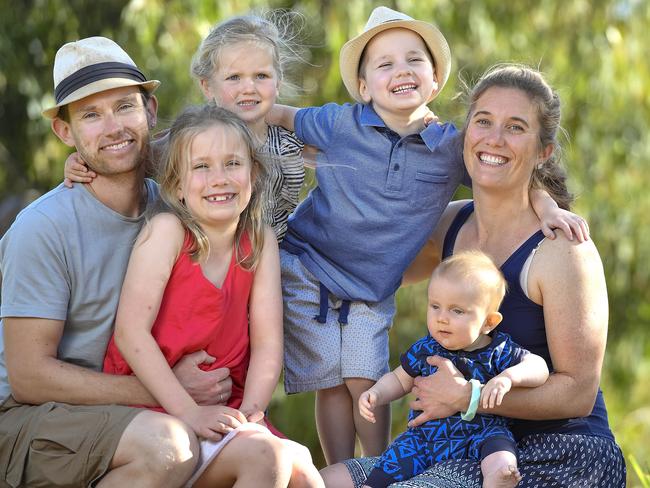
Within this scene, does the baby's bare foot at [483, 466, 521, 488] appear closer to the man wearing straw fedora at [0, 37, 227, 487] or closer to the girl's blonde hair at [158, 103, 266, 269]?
the man wearing straw fedora at [0, 37, 227, 487]

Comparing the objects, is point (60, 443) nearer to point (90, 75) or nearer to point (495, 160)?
point (90, 75)

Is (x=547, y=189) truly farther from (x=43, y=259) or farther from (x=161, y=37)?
(x=161, y=37)

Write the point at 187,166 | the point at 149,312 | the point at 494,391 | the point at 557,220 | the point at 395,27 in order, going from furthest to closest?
1. the point at 395,27
2. the point at 557,220
3. the point at 187,166
4. the point at 149,312
5. the point at 494,391

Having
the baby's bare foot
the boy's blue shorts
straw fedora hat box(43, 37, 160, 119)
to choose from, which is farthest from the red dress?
the baby's bare foot

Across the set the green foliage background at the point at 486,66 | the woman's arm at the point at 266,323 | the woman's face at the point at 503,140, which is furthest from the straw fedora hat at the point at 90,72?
the green foliage background at the point at 486,66

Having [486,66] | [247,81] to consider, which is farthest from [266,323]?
[486,66]

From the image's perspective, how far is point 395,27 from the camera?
14.1 ft

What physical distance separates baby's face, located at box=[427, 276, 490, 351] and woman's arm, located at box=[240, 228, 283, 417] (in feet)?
1.78

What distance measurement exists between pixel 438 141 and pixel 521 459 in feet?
3.84

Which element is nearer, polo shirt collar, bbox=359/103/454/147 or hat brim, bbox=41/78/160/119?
hat brim, bbox=41/78/160/119

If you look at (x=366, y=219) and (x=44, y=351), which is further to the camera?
(x=366, y=219)

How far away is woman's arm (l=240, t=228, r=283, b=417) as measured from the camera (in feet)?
12.5

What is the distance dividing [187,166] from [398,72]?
2.91 ft

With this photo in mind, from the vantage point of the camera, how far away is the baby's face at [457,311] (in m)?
3.58
